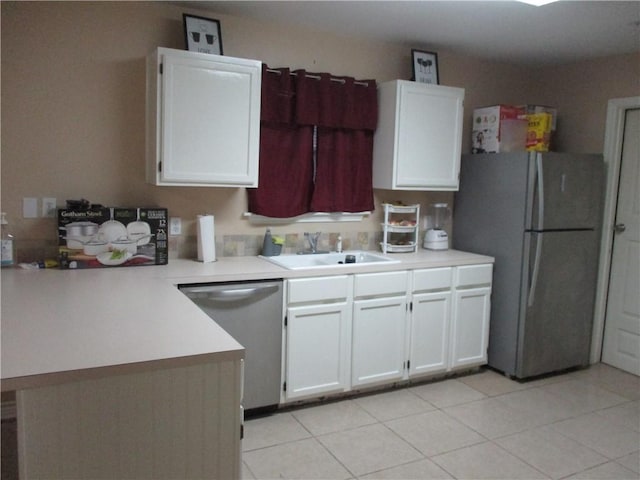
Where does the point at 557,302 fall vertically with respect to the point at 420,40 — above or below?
below

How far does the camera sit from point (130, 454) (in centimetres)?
153

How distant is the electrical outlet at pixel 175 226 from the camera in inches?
127

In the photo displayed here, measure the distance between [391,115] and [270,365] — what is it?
182cm

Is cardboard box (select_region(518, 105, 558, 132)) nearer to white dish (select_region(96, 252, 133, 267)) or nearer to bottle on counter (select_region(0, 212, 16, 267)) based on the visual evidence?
white dish (select_region(96, 252, 133, 267))

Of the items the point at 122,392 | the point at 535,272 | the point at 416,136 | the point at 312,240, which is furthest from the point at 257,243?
the point at 122,392

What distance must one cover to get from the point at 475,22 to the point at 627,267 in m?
2.21

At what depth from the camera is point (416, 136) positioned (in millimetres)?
3617

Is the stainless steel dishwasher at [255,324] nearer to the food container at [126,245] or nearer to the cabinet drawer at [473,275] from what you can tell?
the food container at [126,245]

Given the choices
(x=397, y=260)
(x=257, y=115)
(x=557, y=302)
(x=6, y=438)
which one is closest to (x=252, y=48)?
(x=257, y=115)

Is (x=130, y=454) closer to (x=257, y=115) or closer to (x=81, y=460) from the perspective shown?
(x=81, y=460)

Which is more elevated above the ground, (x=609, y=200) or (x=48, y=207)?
(x=609, y=200)

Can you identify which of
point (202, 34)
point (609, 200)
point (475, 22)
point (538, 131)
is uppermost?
point (475, 22)

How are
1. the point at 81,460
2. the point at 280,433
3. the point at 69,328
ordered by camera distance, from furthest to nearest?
1. the point at 280,433
2. the point at 69,328
3. the point at 81,460

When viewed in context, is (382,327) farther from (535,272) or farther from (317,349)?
(535,272)
